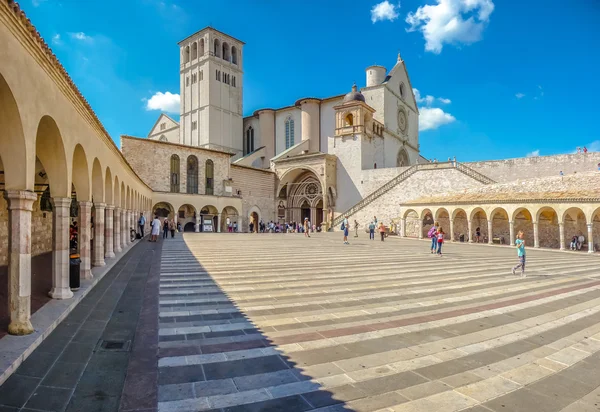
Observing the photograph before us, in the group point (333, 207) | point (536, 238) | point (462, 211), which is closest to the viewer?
point (536, 238)

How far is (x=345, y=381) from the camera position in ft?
13.2

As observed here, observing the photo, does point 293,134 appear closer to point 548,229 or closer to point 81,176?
point 548,229

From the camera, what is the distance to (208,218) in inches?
1442

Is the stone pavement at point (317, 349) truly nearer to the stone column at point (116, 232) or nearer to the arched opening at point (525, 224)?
the stone column at point (116, 232)

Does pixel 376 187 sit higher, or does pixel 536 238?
pixel 376 187

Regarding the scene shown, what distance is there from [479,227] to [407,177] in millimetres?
7850

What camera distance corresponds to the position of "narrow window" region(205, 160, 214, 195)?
36312mm

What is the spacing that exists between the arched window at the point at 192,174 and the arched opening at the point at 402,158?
24.2 m

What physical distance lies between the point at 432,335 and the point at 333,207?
114 feet

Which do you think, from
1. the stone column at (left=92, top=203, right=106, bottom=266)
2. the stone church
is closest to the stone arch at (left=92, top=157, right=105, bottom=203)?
the stone column at (left=92, top=203, right=106, bottom=266)

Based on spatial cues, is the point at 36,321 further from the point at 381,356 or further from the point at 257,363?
the point at 381,356

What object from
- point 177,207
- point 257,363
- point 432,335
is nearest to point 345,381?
point 257,363

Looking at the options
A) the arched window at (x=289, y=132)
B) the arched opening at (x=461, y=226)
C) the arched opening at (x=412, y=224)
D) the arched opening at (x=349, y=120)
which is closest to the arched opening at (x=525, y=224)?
the arched opening at (x=461, y=226)

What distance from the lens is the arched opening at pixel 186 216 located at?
36.2 metres
